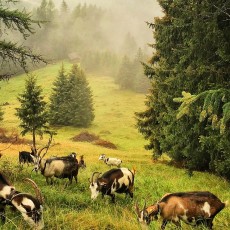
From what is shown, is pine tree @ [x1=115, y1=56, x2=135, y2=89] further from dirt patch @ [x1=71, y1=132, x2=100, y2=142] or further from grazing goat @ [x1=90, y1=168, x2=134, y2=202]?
grazing goat @ [x1=90, y1=168, x2=134, y2=202]

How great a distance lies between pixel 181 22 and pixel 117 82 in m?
102

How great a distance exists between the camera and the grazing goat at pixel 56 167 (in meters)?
13.8

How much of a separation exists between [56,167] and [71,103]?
177 ft

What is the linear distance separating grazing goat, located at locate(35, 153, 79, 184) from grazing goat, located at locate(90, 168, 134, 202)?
109 inches

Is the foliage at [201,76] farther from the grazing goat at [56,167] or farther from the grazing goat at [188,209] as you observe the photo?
the grazing goat at [56,167]

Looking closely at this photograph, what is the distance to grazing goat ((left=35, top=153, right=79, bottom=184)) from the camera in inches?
542

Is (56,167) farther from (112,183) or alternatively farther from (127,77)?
(127,77)

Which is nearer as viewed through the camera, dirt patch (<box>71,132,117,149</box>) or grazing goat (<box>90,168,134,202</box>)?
grazing goat (<box>90,168,134,202</box>)

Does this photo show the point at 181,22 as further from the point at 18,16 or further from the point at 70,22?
the point at 70,22

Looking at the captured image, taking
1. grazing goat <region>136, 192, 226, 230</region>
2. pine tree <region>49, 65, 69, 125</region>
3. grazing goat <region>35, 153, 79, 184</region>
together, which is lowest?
pine tree <region>49, 65, 69, 125</region>

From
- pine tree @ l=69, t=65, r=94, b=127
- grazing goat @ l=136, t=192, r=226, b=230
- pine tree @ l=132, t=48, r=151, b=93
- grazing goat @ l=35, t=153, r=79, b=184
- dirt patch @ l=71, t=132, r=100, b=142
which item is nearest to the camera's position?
grazing goat @ l=136, t=192, r=226, b=230

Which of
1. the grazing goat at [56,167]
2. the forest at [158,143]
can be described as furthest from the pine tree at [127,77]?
the grazing goat at [56,167]

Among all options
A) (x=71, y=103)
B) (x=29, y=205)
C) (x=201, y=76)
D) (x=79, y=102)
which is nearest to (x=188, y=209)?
(x=29, y=205)

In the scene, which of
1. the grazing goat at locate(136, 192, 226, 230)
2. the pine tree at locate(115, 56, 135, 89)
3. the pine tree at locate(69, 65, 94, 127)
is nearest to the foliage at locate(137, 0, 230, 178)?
the grazing goat at locate(136, 192, 226, 230)
